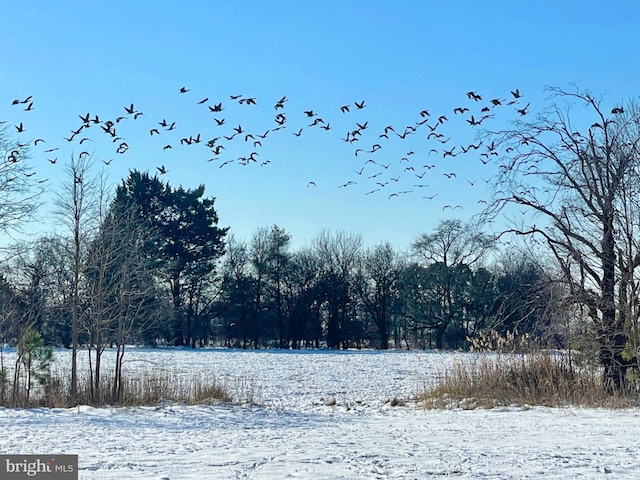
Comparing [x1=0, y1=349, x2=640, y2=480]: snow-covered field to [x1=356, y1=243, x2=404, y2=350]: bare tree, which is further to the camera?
[x1=356, y1=243, x2=404, y2=350]: bare tree

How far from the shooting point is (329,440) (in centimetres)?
762

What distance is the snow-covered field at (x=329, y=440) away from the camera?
17.9 feet

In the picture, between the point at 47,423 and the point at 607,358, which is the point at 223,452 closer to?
the point at 47,423

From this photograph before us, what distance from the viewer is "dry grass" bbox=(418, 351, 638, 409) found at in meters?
11.2

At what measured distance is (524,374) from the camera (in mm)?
12336

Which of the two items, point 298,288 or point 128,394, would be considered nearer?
point 128,394

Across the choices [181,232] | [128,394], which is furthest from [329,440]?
[181,232]

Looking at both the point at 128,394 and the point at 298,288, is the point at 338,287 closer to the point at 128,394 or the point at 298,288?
the point at 298,288

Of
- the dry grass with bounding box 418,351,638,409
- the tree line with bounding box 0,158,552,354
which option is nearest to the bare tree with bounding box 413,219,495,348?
the tree line with bounding box 0,158,552,354

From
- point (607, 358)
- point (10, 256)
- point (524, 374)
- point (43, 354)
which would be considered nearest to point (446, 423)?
point (524, 374)

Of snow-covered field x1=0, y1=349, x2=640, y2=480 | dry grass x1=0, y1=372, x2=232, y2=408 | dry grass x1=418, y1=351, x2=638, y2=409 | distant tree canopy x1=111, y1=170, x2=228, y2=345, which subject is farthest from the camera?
distant tree canopy x1=111, y1=170, x2=228, y2=345

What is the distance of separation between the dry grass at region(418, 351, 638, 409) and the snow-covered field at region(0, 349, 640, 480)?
683mm

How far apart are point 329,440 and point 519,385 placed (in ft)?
19.0

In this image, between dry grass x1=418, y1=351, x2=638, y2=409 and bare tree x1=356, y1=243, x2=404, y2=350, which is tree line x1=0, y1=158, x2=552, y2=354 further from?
dry grass x1=418, y1=351, x2=638, y2=409
